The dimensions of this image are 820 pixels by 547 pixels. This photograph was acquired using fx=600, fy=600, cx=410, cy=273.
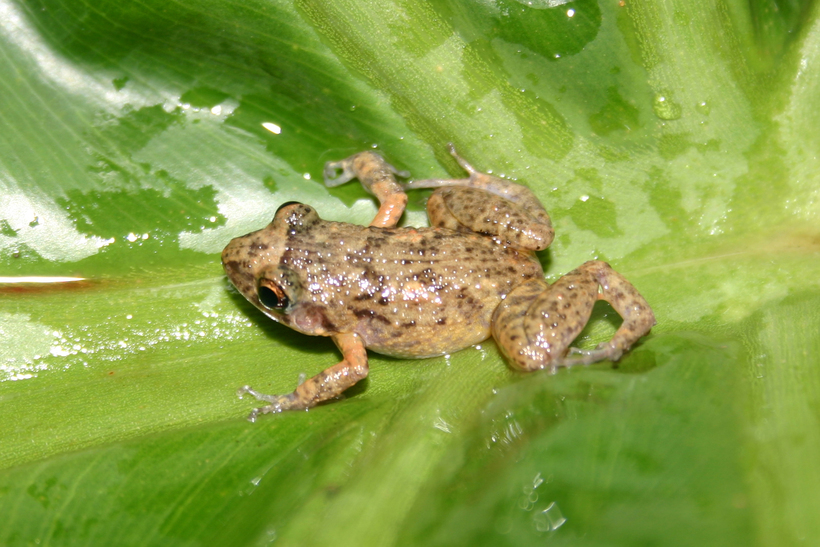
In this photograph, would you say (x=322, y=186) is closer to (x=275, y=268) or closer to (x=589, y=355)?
(x=275, y=268)

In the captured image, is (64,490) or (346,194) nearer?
Result: (64,490)

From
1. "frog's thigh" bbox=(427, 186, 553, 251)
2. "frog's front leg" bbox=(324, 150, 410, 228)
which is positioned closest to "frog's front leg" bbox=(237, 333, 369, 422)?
"frog's front leg" bbox=(324, 150, 410, 228)

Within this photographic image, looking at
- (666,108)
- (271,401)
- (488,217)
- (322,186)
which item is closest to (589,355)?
(488,217)

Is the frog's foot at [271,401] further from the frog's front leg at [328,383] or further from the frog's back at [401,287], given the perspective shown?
the frog's back at [401,287]

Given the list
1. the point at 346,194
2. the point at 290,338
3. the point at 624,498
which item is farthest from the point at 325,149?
the point at 624,498

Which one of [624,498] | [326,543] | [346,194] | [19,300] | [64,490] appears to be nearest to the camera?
[624,498]

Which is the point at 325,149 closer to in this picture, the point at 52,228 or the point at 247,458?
the point at 52,228

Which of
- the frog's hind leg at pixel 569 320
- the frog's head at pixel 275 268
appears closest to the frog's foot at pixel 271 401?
the frog's head at pixel 275 268
